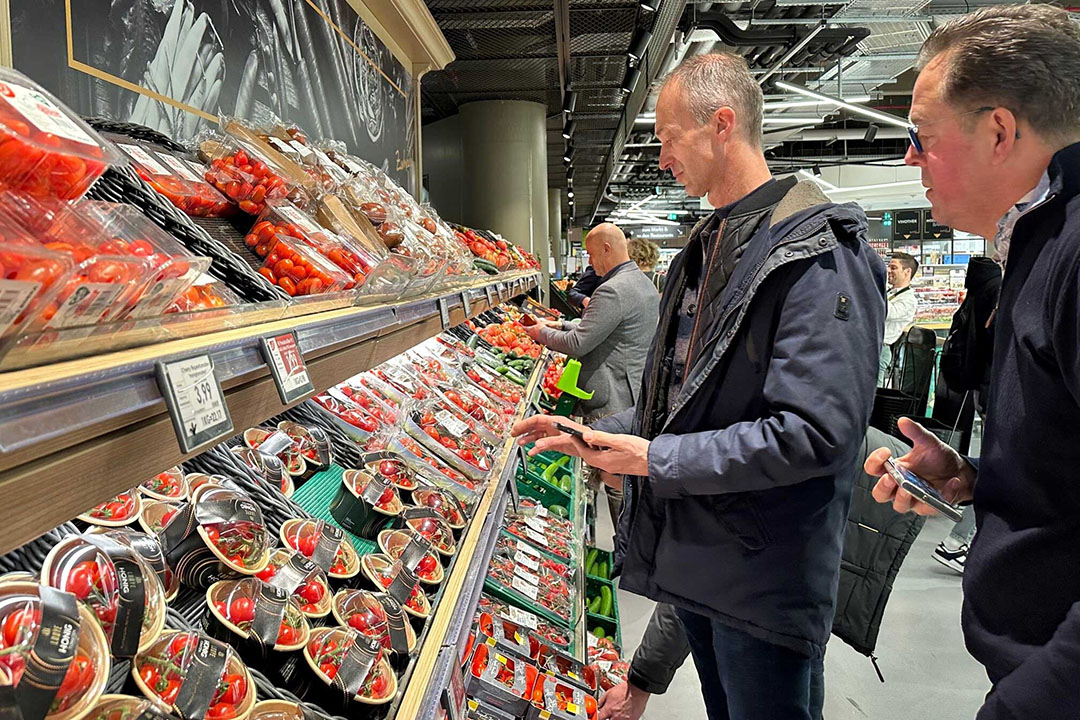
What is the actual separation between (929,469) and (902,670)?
8.25 feet

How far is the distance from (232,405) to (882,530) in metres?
2.05

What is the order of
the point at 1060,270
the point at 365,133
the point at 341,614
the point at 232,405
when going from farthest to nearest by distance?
the point at 365,133, the point at 341,614, the point at 1060,270, the point at 232,405

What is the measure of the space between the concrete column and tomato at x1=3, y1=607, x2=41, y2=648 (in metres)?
8.01

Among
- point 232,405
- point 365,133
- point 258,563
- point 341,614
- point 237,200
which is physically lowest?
point 341,614

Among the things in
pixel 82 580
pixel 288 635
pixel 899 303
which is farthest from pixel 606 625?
pixel 899 303

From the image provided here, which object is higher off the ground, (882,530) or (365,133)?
(365,133)

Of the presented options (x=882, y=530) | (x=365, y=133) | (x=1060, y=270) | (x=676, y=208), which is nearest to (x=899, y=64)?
(x=365, y=133)

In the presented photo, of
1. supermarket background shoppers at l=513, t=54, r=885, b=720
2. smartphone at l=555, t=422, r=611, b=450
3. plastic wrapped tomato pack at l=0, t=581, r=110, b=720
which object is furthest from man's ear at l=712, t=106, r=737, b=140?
plastic wrapped tomato pack at l=0, t=581, r=110, b=720

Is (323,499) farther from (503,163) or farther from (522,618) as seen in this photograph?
(503,163)

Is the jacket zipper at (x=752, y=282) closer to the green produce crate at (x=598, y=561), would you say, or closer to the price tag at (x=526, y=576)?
the price tag at (x=526, y=576)

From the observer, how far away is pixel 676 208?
3019 centimetres

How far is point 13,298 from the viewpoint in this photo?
0.60 m

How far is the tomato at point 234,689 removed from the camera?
0.94 metres

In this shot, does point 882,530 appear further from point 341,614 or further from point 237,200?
point 237,200
